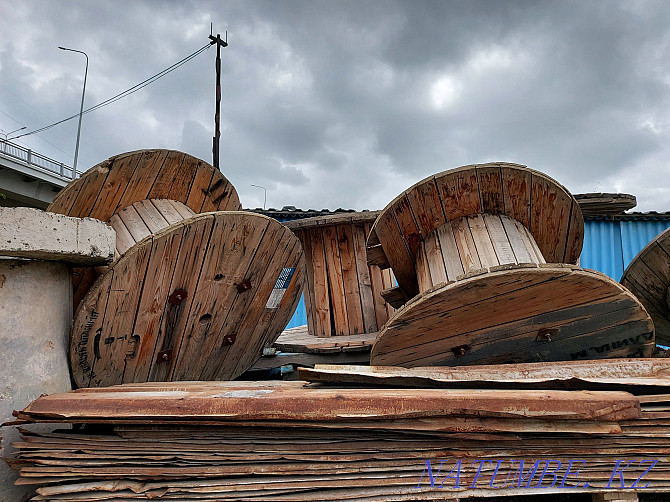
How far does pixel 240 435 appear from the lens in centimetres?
163

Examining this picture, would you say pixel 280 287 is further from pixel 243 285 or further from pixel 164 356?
pixel 164 356

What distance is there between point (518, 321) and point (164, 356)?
2085mm

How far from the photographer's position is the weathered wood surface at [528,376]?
5.43ft


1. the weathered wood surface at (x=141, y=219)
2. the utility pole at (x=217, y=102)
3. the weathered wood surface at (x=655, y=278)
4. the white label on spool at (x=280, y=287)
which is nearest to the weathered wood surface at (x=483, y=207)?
the weathered wood surface at (x=655, y=278)

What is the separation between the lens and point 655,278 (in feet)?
10.8

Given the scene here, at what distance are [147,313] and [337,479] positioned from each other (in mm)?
1467

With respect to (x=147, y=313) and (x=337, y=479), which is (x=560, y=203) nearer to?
(x=337, y=479)

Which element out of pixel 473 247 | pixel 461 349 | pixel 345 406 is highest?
pixel 473 247

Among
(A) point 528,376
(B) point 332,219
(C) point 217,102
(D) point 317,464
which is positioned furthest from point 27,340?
(C) point 217,102

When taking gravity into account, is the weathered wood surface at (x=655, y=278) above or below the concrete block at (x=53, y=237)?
below

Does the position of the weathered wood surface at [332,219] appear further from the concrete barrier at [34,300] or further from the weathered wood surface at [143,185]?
the concrete barrier at [34,300]

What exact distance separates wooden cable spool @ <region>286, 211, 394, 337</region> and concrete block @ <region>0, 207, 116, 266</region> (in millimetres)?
2680

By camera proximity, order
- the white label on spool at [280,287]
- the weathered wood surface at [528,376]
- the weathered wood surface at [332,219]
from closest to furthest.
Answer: the weathered wood surface at [528,376], the white label on spool at [280,287], the weathered wood surface at [332,219]

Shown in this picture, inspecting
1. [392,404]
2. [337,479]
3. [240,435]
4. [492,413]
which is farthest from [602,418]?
[240,435]
